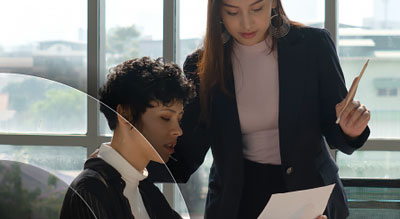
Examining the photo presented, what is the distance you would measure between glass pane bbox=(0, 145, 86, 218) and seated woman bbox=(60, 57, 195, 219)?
2cm

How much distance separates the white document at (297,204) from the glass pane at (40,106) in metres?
0.49

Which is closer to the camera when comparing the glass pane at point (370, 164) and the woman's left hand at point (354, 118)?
the woman's left hand at point (354, 118)

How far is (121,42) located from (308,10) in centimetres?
138

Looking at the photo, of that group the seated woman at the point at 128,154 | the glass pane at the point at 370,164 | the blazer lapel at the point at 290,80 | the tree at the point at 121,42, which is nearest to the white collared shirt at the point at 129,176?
the seated woman at the point at 128,154

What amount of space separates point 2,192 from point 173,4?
312cm

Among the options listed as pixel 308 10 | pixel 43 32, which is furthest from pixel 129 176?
pixel 43 32

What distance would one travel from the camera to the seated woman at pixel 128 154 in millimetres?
775

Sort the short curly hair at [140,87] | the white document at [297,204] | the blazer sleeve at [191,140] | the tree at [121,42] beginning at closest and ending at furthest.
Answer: the short curly hair at [140,87] → the white document at [297,204] → the blazer sleeve at [191,140] → the tree at [121,42]

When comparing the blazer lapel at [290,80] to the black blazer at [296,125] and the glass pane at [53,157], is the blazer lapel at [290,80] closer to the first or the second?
the black blazer at [296,125]

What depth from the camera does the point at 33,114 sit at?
765mm

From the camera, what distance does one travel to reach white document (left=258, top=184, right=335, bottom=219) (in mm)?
1106

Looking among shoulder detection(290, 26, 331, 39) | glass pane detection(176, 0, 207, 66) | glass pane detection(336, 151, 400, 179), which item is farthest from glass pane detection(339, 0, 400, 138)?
shoulder detection(290, 26, 331, 39)

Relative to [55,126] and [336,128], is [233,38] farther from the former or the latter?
[55,126]

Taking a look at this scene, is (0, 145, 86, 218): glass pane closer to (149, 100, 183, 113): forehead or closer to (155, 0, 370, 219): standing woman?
(149, 100, 183, 113): forehead
